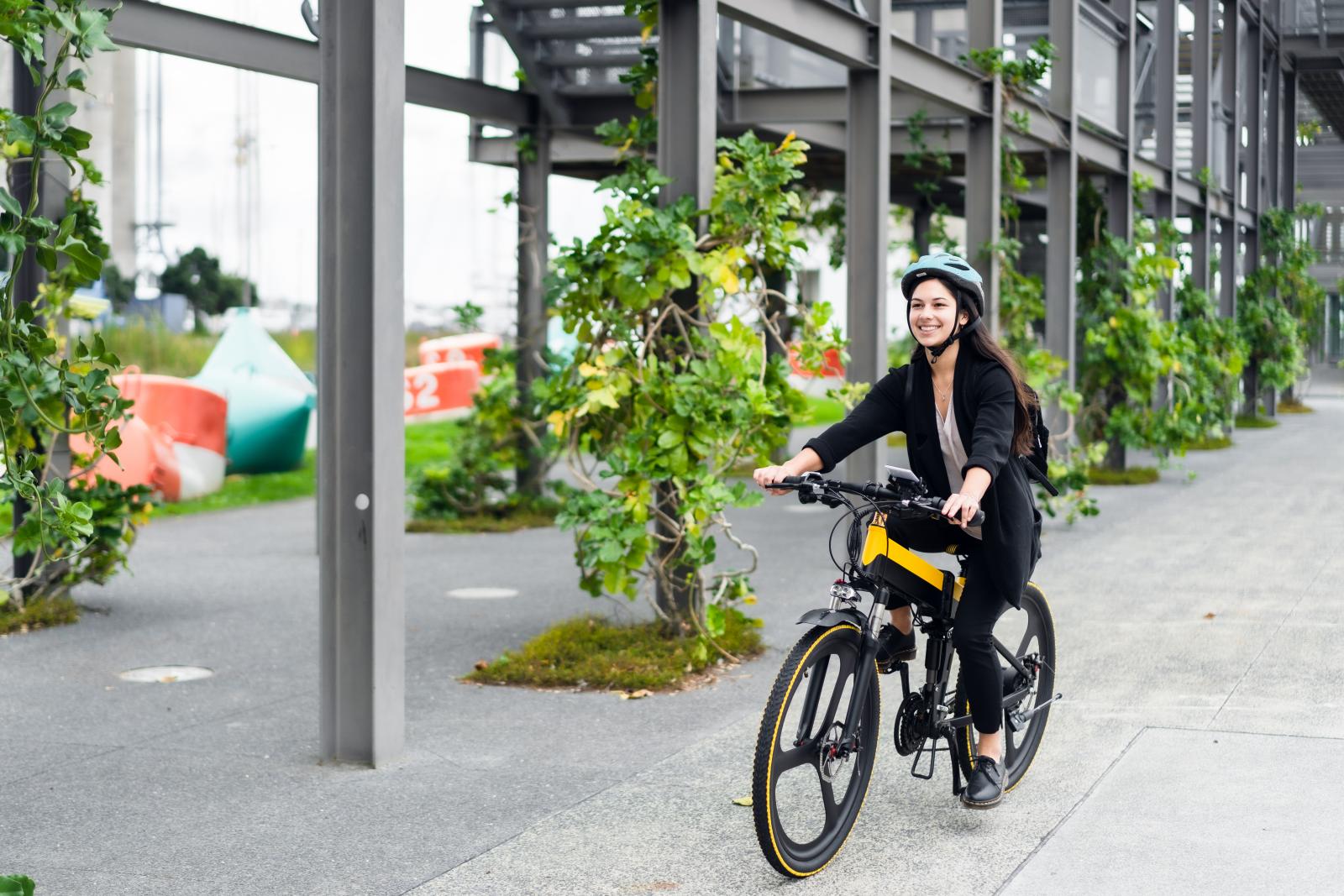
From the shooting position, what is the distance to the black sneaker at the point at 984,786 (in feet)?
15.6

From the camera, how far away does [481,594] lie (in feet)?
30.7

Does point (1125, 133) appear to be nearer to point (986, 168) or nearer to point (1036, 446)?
point (986, 168)

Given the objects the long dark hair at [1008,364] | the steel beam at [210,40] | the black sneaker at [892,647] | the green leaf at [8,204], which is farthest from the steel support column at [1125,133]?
the green leaf at [8,204]

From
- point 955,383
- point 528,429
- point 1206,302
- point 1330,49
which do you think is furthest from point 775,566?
point 1330,49

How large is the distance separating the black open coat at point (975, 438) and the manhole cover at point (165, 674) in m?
3.63

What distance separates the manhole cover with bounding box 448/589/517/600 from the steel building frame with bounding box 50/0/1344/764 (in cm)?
236

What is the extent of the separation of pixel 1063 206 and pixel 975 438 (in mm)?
10072

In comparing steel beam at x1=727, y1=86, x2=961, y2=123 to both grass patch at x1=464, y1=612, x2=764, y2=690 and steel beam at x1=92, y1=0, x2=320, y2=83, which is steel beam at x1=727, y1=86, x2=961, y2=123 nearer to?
steel beam at x1=92, y1=0, x2=320, y2=83

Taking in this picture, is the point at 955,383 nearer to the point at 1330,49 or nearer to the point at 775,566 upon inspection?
the point at 775,566

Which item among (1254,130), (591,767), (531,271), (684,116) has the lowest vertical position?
(591,767)

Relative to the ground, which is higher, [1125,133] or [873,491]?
[1125,133]

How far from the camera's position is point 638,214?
6949mm

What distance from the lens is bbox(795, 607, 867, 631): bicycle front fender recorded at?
13.9 feet

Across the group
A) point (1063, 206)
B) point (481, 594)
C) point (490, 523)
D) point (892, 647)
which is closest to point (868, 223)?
point (481, 594)
